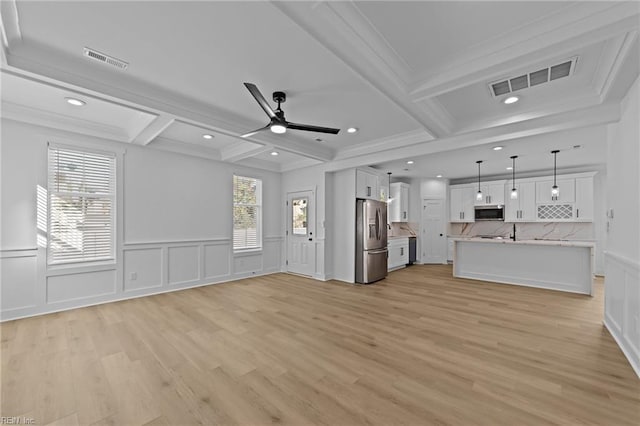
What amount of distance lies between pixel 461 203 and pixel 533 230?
6.55 feet

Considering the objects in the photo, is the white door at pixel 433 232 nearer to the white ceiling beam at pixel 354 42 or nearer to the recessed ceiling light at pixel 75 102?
the white ceiling beam at pixel 354 42

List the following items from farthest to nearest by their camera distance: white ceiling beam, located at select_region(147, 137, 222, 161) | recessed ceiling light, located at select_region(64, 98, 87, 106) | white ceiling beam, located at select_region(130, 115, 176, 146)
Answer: white ceiling beam, located at select_region(147, 137, 222, 161), white ceiling beam, located at select_region(130, 115, 176, 146), recessed ceiling light, located at select_region(64, 98, 87, 106)

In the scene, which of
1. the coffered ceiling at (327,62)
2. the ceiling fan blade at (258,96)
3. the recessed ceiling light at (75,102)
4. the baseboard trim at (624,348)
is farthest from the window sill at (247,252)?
the baseboard trim at (624,348)

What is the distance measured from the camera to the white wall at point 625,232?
2516 millimetres

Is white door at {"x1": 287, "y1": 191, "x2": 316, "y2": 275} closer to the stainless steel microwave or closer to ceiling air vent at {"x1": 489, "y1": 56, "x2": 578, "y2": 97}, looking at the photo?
ceiling air vent at {"x1": 489, "y1": 56, "x2": 578, "y2": 97}

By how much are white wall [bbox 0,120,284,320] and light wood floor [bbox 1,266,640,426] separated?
1.59 ft

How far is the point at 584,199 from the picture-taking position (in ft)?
22.3

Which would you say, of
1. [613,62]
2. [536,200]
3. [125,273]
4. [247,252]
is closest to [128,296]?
[125,273]

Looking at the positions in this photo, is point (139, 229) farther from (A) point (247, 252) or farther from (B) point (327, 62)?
(B) point (327, 62)

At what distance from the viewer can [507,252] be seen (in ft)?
19.7

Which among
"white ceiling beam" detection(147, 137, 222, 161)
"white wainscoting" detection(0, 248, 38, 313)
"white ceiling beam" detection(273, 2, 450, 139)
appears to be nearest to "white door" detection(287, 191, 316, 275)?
"white ceiling beam" detection(147, 137, 222, 161)

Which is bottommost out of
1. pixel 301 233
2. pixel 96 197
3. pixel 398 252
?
pixel 398 252

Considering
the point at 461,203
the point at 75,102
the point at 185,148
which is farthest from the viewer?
the point at 461,203

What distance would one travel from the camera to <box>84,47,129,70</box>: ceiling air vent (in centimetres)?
246
